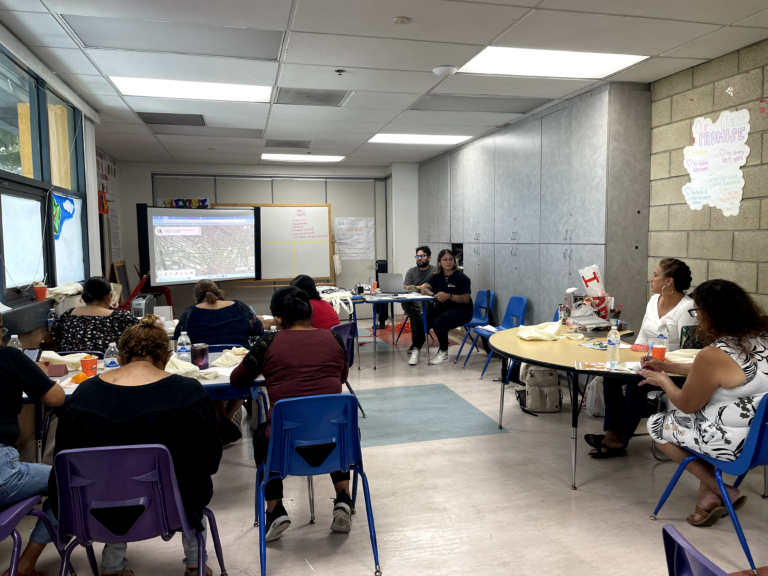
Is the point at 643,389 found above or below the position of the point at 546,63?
below

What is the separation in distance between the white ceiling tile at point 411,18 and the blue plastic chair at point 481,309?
3.57 m

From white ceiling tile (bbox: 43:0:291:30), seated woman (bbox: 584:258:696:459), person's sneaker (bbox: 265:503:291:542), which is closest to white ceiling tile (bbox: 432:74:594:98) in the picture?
Result: white ceiling tile (bbox: 43:0:291:30)

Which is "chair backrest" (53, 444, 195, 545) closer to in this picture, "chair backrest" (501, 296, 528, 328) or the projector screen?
"chair backrest" (501, 296, 528, 328)

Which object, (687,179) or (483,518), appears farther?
(687,179)

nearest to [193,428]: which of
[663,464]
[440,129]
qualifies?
[663,464]

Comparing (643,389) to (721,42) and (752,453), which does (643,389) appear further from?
(721,42)

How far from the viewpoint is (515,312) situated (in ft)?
19.1

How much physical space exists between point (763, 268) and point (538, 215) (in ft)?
7.40

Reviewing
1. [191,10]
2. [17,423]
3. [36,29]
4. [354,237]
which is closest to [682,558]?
[17,423]

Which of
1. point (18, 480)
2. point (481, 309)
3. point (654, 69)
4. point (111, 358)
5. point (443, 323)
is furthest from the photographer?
point (481, 309)

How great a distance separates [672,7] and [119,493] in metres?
3.55

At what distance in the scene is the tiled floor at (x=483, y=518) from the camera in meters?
2.34

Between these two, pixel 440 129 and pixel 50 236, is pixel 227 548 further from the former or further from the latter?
pixel 440 129

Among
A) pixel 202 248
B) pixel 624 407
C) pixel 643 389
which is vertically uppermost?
pixel 202 248
